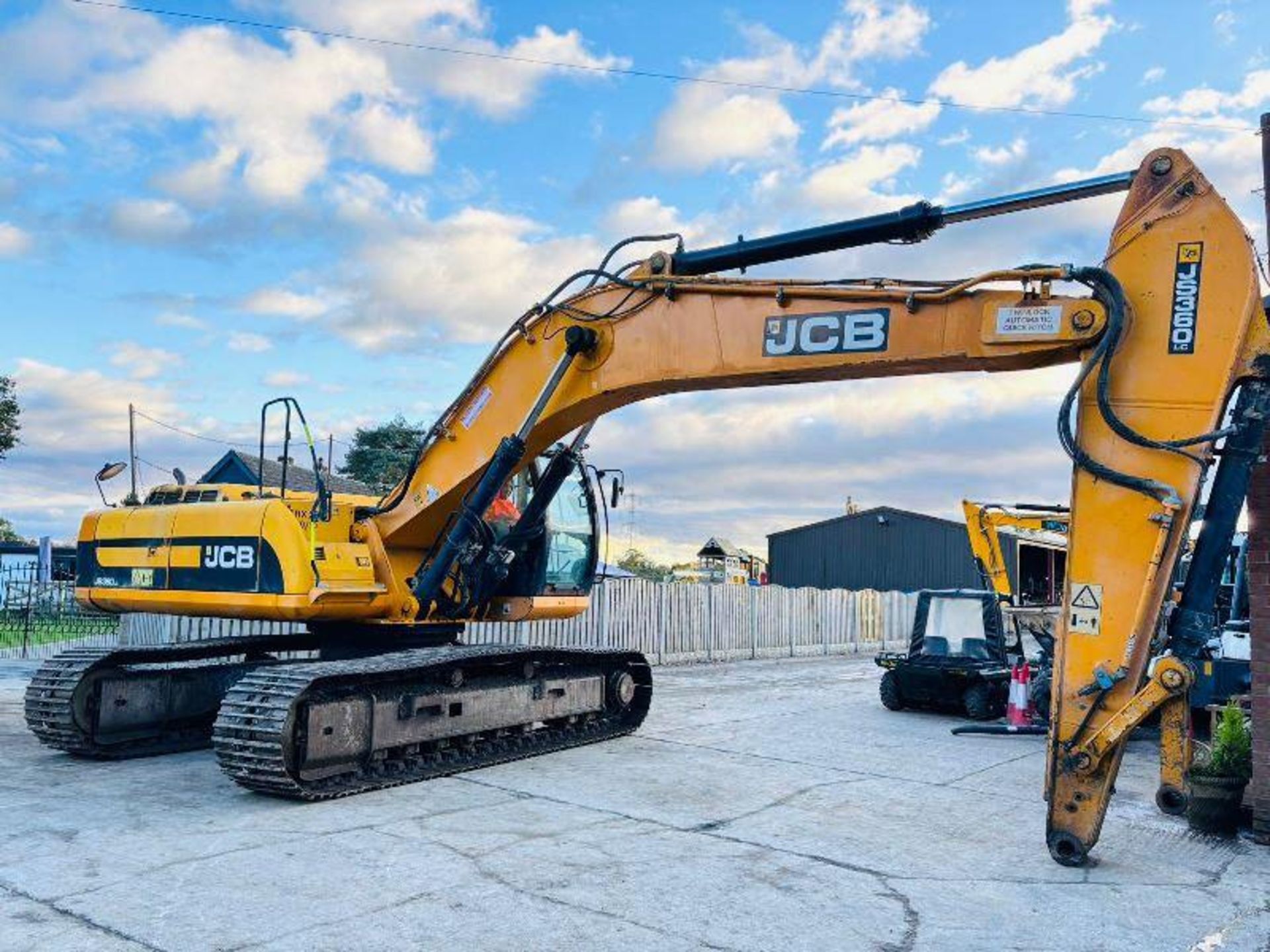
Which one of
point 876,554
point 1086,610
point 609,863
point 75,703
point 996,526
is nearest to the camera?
point 609,863

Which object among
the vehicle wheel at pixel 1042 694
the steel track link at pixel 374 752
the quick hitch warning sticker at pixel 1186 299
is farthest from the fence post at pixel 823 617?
the quick hitch warning sticker at pixel 1186 299

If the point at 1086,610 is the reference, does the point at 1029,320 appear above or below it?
above

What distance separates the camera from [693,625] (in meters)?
21.2

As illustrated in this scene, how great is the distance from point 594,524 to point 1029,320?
4970 mm

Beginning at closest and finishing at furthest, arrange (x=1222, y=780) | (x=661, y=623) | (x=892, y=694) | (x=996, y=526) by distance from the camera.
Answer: (x=1222, y=780), (x=892, y=694), (x=996, y=526), (x=661, y=623)

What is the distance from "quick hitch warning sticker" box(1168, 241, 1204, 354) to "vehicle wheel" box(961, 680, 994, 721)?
7.42 m

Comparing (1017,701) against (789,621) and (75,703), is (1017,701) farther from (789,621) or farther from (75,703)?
(789,621)

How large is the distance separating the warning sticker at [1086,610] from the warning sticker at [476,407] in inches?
182

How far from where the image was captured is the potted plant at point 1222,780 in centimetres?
682

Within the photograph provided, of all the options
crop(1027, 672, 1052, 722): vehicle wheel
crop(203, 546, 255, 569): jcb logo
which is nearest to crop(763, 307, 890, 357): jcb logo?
crop(203, 546, 255, 569): jcb logo

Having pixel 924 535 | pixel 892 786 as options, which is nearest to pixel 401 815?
pixel 892 786

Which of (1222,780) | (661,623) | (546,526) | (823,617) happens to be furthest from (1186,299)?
(823,617)

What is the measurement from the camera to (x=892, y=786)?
8227 millimetres

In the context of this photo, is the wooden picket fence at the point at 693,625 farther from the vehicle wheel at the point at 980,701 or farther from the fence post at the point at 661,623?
the vehicle wheel at the point at 980,701
